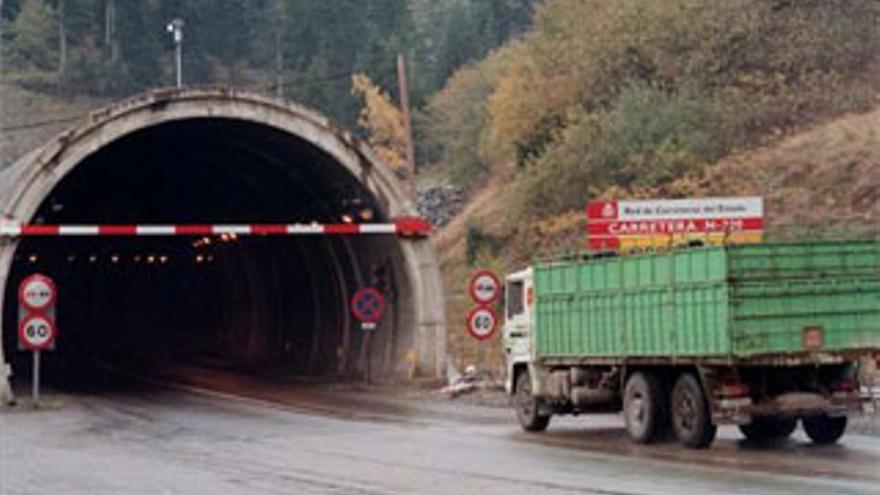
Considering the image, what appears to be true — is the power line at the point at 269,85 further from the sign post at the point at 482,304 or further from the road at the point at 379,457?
the road at the point at 379,457

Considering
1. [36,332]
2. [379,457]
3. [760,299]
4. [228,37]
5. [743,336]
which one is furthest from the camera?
[228,37]

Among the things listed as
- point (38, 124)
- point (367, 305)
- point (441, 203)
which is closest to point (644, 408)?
point (367, 305)

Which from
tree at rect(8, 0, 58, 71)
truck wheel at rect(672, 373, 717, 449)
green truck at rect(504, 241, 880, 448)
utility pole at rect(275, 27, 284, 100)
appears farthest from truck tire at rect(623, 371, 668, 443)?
tree at rect(8, 0, 58, 71)

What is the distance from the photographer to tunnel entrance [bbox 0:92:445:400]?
36.9 metres

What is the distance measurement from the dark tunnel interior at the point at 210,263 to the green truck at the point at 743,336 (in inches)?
652

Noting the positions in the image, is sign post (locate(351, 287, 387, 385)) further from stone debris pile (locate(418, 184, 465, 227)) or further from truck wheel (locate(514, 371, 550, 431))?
stone debris pile (locate(418, 184, 465, 227))

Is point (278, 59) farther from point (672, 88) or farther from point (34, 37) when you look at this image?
point (672, 88)

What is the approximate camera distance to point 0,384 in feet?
108

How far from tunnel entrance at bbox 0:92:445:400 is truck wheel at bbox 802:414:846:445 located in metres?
16.7

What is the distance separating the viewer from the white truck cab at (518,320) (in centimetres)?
2534

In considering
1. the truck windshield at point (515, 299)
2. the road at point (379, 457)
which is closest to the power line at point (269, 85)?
the road at point (379, 457)

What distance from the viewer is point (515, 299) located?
26.3 meters

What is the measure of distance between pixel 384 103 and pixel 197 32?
155 feet

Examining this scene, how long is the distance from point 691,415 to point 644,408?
42.8 inches
